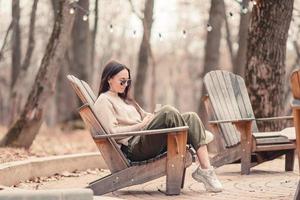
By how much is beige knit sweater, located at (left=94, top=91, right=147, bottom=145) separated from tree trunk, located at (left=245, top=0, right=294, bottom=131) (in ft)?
11.5

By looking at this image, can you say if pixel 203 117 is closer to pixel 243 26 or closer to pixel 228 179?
pixel 243 26

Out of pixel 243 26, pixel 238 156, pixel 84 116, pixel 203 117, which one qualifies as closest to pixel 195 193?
pixel 84 116

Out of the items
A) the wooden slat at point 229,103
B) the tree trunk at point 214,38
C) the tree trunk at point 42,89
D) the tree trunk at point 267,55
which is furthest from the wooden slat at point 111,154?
the tree trunk at point 214,38

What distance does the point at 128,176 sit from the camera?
5328 mm

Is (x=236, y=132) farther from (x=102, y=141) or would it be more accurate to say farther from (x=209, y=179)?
(x=102, y=141)

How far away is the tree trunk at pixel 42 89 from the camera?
349 inches

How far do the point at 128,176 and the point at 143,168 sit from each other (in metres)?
0.14

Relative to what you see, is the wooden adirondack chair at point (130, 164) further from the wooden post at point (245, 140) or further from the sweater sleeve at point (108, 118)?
the wooden post at point (245, 140)

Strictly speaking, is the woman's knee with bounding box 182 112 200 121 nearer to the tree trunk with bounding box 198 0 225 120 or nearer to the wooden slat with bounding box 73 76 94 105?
the wooden slat with bounding box 73 76 94 105

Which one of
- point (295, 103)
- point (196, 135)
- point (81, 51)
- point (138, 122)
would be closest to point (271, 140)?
point (196, 135)

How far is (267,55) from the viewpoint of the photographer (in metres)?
8.84

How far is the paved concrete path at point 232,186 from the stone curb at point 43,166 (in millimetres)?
223

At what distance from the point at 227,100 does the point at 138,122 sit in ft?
7.19

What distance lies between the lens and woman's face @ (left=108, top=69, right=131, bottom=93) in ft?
18.3
